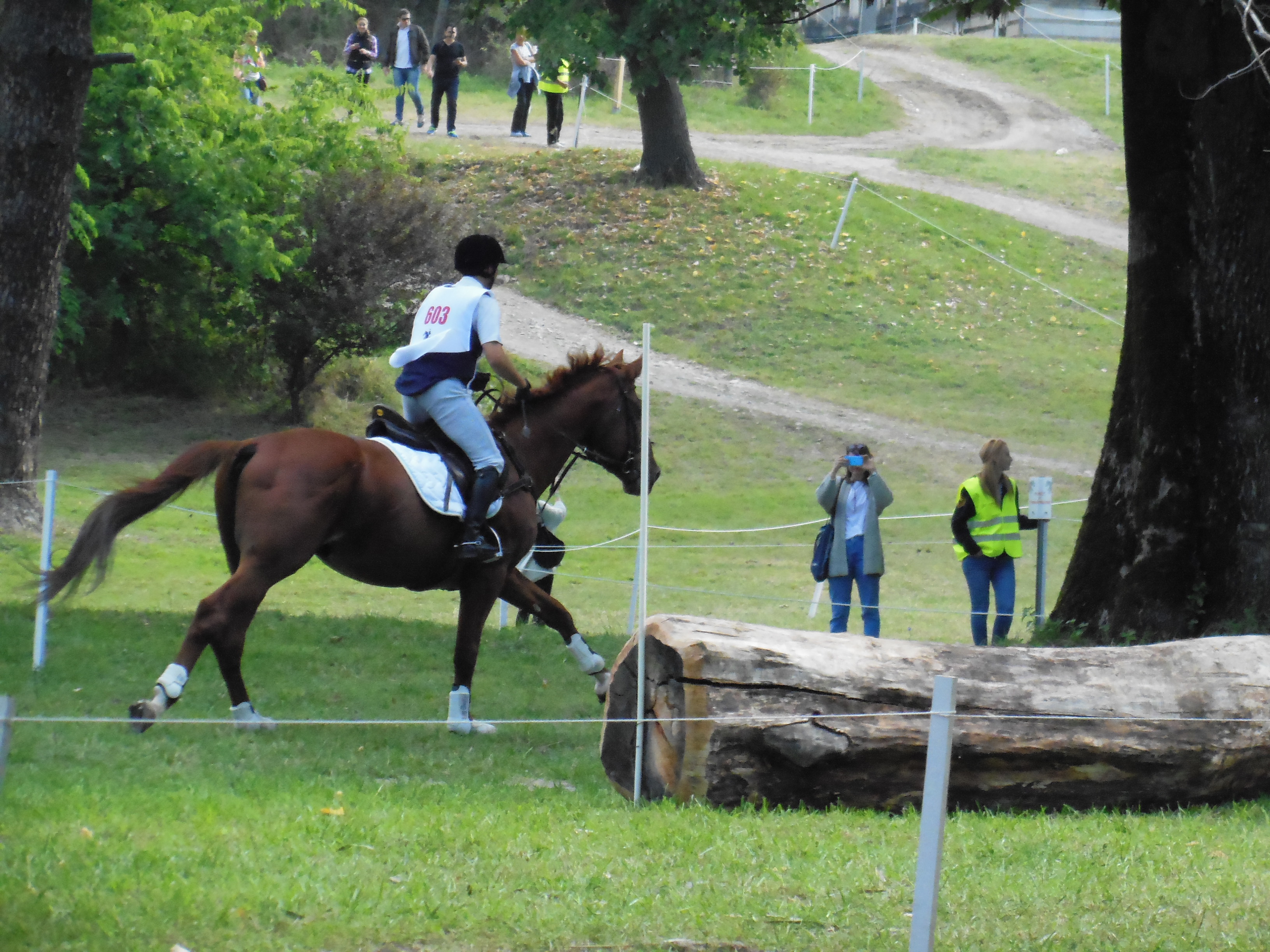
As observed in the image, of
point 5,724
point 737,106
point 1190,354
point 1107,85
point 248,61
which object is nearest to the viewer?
point 5,724

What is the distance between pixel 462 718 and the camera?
28.7 ft

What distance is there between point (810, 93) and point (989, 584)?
29733mm

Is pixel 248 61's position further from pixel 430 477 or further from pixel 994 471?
pixel 430 477

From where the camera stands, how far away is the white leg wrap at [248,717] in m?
8.05

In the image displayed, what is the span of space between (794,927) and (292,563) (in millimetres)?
3703

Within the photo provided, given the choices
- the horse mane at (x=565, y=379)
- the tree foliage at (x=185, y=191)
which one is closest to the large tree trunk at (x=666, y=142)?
the tree foliage at (x=185, y=191)

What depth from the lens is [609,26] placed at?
2523 centimetres

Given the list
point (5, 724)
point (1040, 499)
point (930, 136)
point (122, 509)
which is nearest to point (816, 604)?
point (1040, 499)

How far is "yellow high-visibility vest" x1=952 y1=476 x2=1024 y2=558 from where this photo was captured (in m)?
12.8

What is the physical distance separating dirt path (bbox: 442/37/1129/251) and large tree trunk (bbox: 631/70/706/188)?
3.52 m

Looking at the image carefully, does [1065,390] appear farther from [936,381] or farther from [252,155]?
[252,155]

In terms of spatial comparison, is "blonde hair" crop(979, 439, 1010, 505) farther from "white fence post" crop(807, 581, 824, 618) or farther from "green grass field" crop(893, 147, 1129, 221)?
"green grass field" crop(893, 147, 1129, 221)

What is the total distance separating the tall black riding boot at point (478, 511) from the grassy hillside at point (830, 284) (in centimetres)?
1651

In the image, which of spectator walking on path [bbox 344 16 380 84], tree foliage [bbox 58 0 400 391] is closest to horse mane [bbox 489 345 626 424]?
tree foliage [bbox 58 0 400 391]
